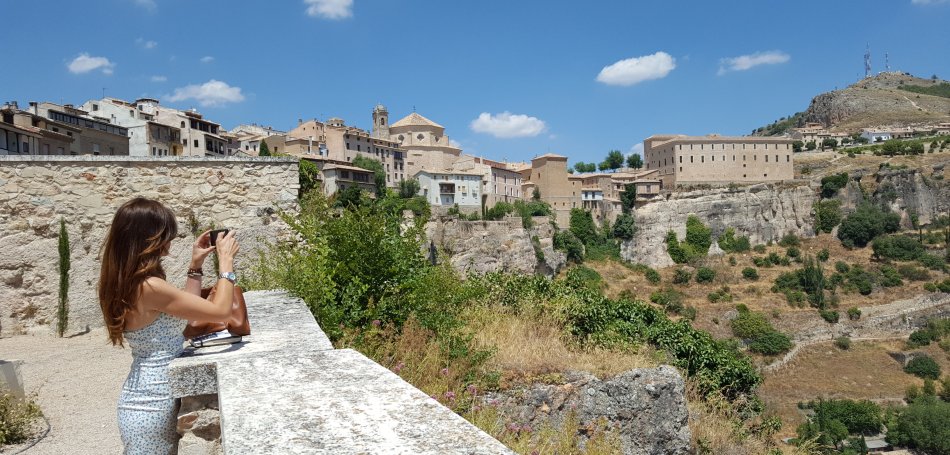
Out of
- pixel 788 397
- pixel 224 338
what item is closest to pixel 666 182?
pixel 788 397

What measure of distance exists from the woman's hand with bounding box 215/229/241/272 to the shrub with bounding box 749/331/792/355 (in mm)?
53244

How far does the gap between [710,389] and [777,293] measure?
60218 mm

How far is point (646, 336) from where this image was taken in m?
8.70

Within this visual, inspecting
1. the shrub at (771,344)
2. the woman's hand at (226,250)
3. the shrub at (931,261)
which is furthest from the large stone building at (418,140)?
the woman's hand at (226,250)

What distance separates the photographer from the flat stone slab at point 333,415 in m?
1.59

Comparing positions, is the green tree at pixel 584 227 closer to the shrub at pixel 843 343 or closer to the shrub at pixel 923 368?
the shrub at pixel 843 343

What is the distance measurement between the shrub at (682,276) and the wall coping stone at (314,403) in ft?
224

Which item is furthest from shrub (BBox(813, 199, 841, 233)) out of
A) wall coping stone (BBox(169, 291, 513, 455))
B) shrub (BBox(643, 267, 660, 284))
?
wall coping stone (BBox(169, 291, 513, 455))

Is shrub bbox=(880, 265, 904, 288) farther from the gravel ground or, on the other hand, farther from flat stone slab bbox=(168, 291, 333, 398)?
flat stone slab bbox=(168, 291, 333, 398)

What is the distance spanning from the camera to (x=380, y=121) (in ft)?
313

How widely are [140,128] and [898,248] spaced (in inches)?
3014

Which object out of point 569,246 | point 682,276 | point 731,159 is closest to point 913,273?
point 682,276

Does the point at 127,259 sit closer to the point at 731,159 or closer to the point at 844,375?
the point at 844,375

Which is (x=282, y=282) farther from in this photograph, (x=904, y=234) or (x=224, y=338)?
(x=904, y=234)
